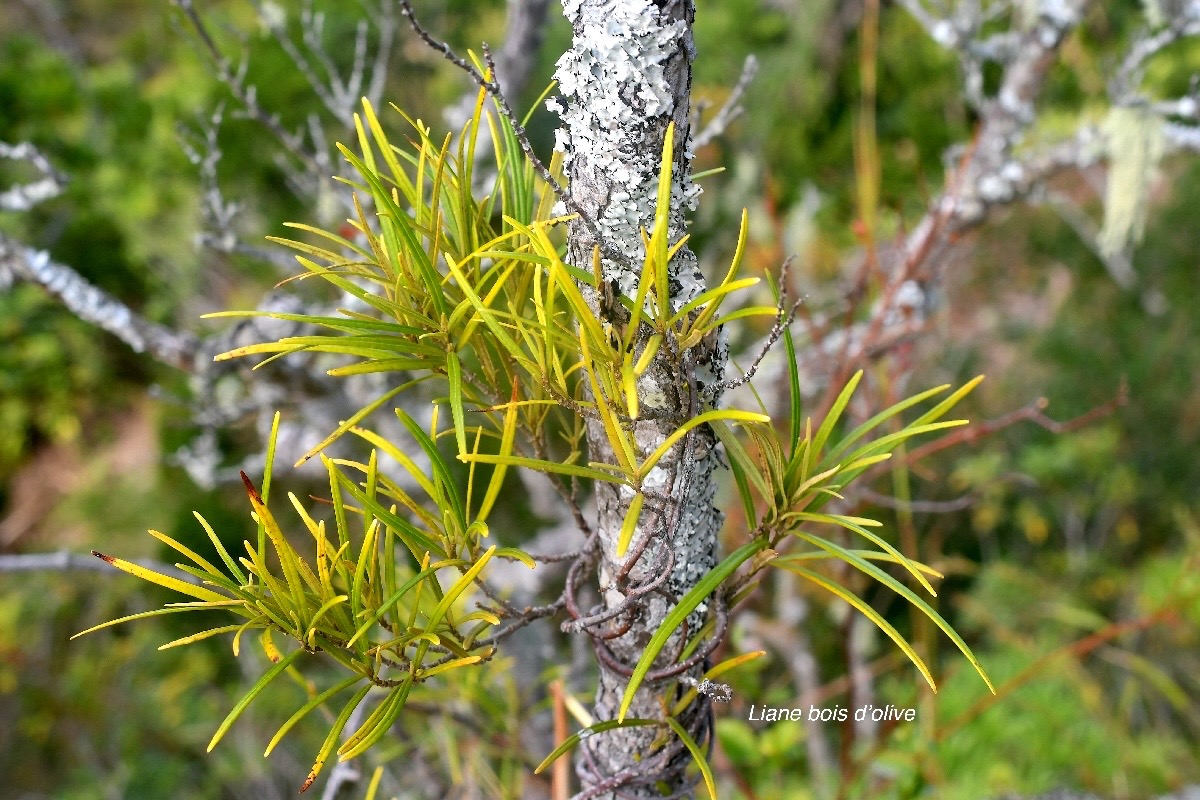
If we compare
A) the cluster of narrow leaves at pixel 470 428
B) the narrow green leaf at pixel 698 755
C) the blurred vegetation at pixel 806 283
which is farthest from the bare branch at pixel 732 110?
the blurred vegetation at pixel 806 283

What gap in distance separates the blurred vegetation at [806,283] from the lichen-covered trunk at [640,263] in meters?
1.07

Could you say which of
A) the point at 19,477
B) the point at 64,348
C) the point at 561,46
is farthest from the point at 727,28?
the point at 19,477

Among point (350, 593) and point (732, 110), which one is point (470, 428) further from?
point (732, 110)

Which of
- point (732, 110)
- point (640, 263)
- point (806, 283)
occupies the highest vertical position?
point (806, 283)

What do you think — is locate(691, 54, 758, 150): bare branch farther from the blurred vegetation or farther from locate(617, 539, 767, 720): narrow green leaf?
the blurred vegetation

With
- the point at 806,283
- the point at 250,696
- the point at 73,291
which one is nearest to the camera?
the point at 250,696

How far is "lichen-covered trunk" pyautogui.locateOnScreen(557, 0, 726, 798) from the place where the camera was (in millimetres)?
296

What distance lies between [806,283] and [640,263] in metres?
2.02

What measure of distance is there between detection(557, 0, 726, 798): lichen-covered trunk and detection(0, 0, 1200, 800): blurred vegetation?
1.07 meters

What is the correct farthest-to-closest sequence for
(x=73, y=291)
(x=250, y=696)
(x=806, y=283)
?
1. (x=806, y=283)
2. (x=73, y=291)
3. (x=250, y=696)

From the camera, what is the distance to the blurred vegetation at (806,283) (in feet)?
5.43

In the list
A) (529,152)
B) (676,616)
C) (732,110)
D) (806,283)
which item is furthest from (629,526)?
(806,283)

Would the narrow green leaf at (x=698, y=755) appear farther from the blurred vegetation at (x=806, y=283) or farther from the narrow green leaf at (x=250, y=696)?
the blurred vegetation at (x=806, y=283)

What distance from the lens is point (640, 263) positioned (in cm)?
31
